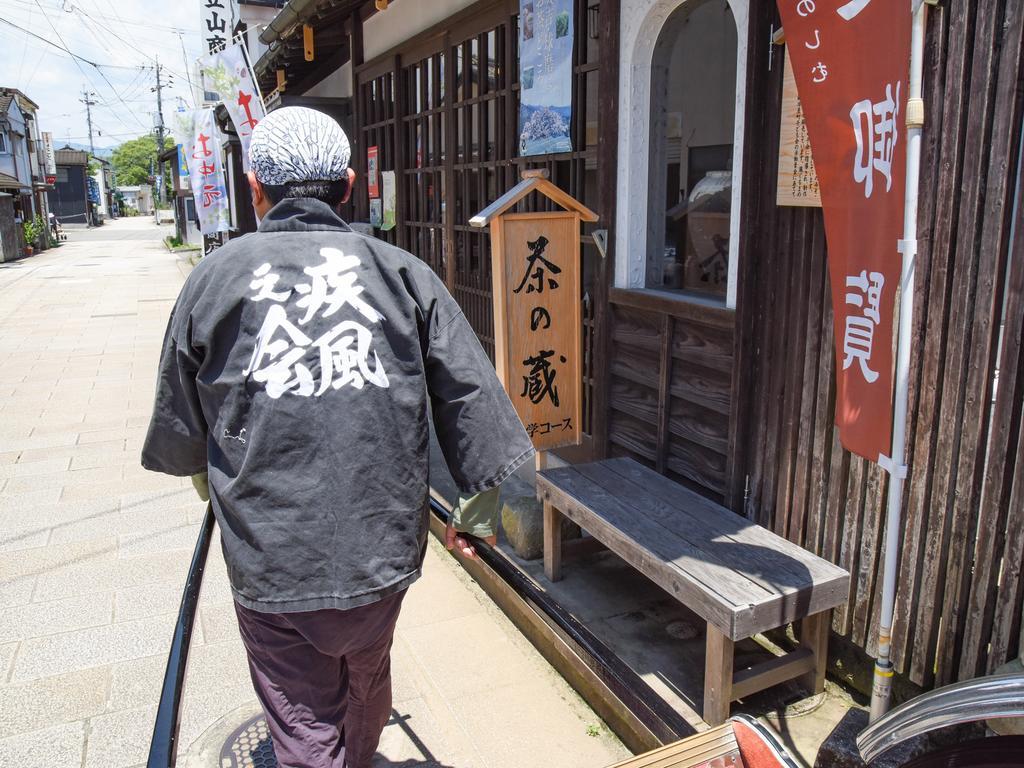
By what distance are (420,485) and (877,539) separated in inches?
78.6

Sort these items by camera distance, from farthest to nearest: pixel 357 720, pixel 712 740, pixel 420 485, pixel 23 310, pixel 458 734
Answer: pixel 23 310 → pixel 458 734 → pixel 357 720 → pixel 420 485 → pixel 712 740

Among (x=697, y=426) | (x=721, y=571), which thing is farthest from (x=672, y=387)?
(x=721, y=571)

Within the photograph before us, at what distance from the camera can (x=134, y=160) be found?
390ft

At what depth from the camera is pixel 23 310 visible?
58.6 ft

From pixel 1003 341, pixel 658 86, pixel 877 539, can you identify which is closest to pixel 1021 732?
pixel 877 539

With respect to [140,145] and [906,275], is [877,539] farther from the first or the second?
[140,145]

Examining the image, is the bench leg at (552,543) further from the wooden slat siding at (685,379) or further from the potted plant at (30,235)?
the potted plant at (30,235)

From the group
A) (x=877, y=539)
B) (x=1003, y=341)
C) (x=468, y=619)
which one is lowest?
(x=468, y=619)

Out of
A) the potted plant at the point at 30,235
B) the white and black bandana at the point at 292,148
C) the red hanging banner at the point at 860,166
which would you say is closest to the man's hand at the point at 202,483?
the white and black bandana at the point at 292,148

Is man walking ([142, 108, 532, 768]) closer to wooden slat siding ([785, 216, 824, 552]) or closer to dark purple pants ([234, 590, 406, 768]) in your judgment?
dark purple pants ([234, 590, 406, 768])

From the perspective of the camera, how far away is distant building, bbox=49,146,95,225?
67500mm

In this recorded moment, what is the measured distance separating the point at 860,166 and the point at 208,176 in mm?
14386

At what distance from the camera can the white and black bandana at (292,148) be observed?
2.28 meters

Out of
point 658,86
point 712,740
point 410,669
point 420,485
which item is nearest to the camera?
point 712,740
